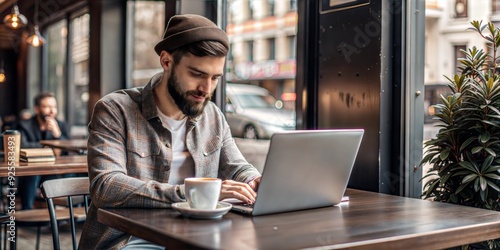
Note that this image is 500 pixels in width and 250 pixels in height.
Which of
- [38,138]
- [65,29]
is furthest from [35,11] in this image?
[38,138]

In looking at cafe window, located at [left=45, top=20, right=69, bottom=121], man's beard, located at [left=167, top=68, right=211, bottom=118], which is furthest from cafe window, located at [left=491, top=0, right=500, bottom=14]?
cafe window, located at [left=45, top=20, right=69, bottom=121]

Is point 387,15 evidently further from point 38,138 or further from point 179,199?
point 38,138

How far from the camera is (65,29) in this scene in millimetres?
8820

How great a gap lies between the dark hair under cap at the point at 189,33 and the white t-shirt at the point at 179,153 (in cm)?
27

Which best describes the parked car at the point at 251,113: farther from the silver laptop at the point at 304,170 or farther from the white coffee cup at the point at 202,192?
the white coffee cup at the point at 202,192

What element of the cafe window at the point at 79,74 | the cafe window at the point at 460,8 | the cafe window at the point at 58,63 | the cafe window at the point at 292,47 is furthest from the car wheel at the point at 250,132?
the cafe window at the point at 58,63

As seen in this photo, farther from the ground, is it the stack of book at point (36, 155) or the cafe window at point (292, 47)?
the cafe window at point (292, 47)

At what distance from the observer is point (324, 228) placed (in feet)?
4.84

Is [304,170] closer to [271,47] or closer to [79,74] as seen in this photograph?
[271,47]

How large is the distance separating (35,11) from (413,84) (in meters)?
7.69

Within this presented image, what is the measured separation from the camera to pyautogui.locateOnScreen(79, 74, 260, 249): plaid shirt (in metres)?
1.72

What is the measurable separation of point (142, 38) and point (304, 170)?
515cm

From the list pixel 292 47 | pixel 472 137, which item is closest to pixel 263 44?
pixel 292 47

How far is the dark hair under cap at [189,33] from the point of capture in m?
1.86
